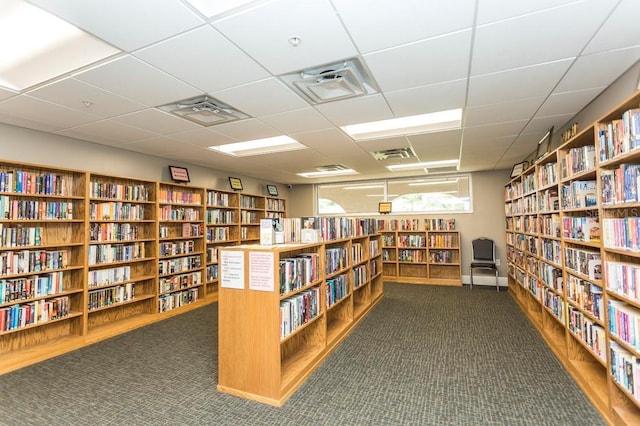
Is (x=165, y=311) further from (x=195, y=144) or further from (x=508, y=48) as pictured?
(x=508, y=48)

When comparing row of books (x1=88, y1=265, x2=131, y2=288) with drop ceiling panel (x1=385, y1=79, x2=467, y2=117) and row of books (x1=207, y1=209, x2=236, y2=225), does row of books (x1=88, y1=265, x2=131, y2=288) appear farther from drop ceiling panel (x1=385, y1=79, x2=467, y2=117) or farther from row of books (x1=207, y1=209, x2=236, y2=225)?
drop ceiling panel (x1=385, y1=79, x2=467, y2=117)

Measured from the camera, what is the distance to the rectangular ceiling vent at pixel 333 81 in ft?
7.36

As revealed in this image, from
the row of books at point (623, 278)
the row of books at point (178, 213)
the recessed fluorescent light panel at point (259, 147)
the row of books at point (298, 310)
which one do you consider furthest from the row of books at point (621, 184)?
the row of books at point (178, 213)

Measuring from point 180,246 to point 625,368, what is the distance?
5332mm

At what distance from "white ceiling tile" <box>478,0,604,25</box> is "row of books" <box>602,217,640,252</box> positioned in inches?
52.1

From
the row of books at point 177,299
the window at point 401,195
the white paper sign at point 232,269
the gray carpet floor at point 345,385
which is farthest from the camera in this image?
the window at point 401,195

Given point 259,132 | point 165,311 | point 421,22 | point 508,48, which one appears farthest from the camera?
point 165,311

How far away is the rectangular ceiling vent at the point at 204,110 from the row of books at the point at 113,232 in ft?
6.78

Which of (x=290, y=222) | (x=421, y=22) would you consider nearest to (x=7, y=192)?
(x=290, y=222)

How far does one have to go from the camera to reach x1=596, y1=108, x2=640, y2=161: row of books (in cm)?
177

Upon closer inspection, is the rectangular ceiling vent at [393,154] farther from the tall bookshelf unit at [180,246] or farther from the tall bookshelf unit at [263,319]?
the tall bookshelf unit at [180,246]

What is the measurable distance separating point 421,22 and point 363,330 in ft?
11.3

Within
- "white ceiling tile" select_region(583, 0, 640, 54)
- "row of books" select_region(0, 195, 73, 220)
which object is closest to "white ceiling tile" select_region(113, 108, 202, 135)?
"row of books" select_region(0, 195, 73, 220)

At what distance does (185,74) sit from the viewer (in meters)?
2.29
